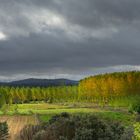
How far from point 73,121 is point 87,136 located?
172cm

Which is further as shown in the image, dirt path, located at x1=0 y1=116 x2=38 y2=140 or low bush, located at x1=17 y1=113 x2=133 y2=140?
dirt path, located at x1=0 y1=116 x2=38 y2=140

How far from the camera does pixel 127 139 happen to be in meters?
26.0

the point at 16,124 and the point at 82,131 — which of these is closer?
the point at 82,131

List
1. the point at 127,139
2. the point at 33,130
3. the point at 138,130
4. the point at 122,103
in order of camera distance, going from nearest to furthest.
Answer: the point at 138,130 < the point at 127,139 < the point at 33,130 < the point at 122,103

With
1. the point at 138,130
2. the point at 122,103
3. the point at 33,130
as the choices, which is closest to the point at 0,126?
the point at 33,130

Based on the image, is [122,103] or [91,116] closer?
[91,116]

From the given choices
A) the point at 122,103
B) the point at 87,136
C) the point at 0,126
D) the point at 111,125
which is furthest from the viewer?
the point at 122,103

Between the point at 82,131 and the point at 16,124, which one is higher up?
the point at 82,131

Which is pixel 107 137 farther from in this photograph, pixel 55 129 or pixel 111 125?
pixel 55 129

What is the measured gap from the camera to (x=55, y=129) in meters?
28.6

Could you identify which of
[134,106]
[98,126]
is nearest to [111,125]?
[98,126]

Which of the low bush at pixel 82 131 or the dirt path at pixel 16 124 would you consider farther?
the dirt path at pixel 16 124

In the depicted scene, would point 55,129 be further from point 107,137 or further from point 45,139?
point 107,137

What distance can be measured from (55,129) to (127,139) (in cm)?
521
